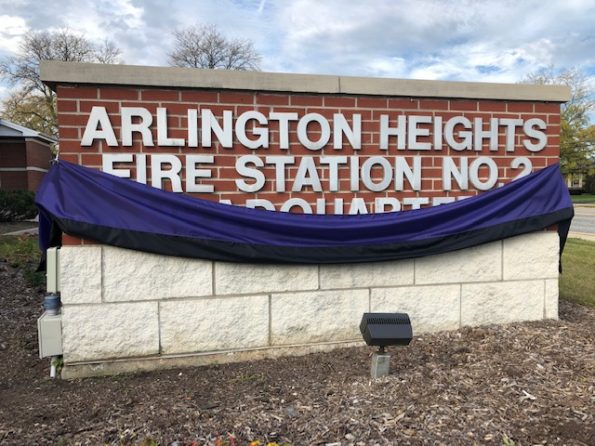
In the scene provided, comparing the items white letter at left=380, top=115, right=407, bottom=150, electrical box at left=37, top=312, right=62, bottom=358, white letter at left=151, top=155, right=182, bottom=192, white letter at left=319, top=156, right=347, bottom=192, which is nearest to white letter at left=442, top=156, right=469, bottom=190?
white letter at left=380, top=115, right=407, bottom=150

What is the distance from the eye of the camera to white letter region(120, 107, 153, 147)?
12.0 ft

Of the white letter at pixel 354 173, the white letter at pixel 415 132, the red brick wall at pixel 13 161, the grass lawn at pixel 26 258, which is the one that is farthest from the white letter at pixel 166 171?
the red brick wall at pixel 13 161

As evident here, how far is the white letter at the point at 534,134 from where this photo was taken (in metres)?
4.47

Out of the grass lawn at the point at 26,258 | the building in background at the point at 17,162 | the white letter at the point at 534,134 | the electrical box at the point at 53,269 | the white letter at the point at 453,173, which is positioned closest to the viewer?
the electrical box at the point at 53,269

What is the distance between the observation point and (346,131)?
4.07m

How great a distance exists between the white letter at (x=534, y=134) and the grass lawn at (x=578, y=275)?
2454mm

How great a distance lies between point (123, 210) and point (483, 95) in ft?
10.6

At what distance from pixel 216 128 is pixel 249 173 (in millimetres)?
441

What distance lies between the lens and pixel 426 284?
167 inches

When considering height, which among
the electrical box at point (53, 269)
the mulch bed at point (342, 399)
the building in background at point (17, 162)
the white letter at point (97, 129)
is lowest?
the mulch bed at point (342, 399)

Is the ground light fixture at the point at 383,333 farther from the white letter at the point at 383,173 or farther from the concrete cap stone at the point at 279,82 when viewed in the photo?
the concrete cap stone at the point at 279,82

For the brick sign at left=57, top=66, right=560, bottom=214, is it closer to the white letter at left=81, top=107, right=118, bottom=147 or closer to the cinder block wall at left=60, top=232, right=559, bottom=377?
the white letter at left=81, top=107, right=118, bottom=147

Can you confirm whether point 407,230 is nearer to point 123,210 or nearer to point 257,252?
point 257,252

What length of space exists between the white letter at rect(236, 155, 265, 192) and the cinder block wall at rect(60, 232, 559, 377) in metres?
0.63
